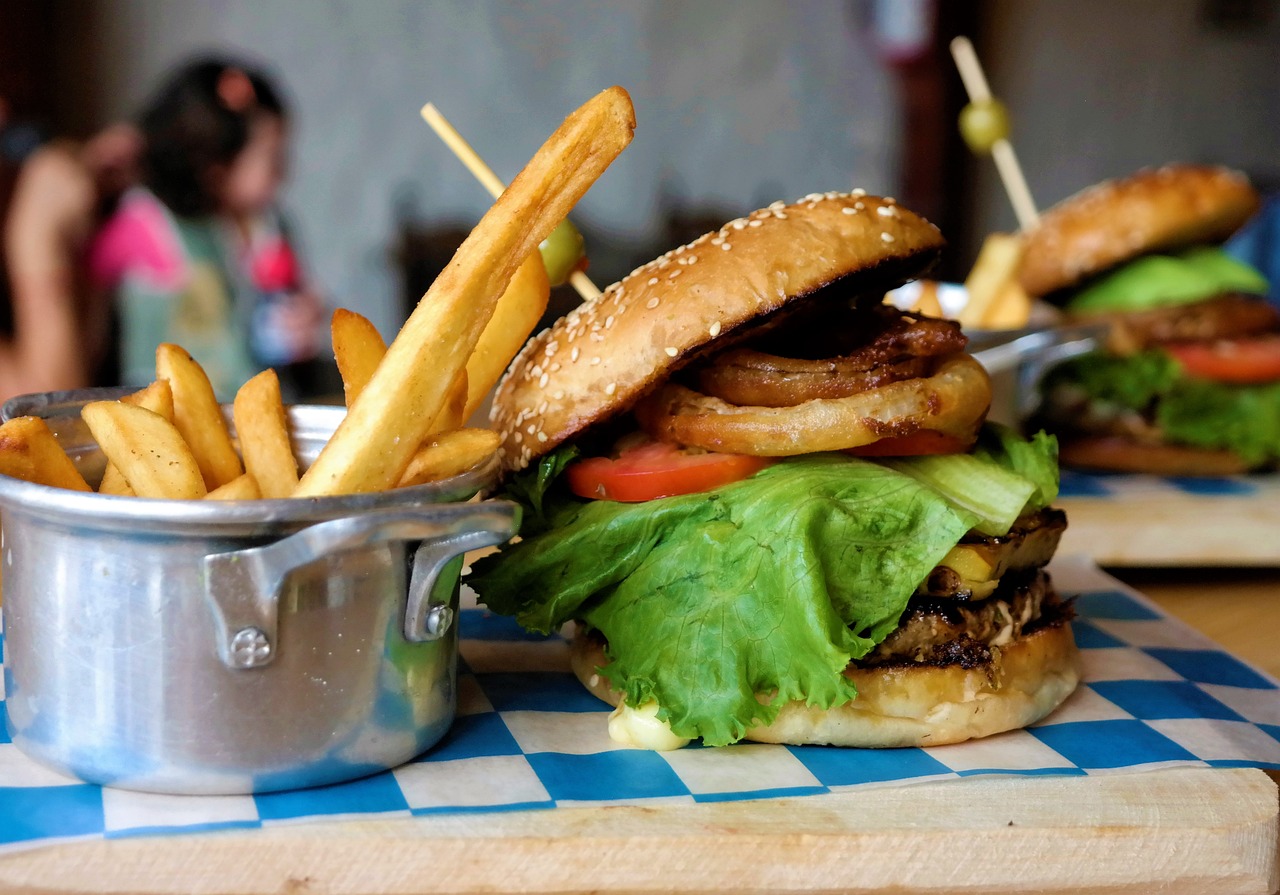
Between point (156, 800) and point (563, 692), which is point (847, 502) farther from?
point (156, 800)

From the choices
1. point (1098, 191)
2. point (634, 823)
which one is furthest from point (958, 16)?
point (634, 823)

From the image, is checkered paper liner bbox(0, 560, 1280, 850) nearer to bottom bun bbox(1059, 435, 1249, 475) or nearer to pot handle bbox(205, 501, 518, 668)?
pot handle bbox(205, 501, 518, 668)

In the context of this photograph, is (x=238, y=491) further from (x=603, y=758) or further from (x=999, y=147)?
(x=999, y=147)

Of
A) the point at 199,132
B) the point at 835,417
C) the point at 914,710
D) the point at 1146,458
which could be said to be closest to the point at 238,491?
the point at 835,417

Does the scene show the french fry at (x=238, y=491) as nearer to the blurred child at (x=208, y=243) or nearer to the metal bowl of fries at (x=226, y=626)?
the metal bowl of fries at (x=226, y=626)

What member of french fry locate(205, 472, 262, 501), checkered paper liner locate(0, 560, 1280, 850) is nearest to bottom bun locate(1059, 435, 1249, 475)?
checkered paper liner locate(0, 560, 1280, 850)

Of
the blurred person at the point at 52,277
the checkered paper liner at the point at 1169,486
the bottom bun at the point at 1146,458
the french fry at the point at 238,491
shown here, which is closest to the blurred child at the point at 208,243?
the blurred person at the point at 52,277
